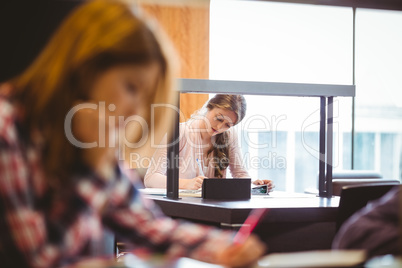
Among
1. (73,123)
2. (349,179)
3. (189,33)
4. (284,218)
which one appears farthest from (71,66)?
(189,33)

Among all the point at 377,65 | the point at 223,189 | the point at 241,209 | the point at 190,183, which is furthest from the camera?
the point at 377,65

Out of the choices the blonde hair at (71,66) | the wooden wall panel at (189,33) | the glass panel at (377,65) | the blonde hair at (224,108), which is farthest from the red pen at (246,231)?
the glass panel at (377,65)

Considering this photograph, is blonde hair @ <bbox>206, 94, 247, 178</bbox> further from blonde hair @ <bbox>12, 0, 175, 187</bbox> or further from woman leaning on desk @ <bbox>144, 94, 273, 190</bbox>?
blonde hair @ <bbox>12, 0, 175, 187</bbox>

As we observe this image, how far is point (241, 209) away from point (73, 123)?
1214 millimetres

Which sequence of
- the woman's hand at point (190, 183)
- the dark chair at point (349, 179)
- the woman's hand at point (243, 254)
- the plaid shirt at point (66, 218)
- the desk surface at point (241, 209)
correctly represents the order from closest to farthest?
1. the plaid shirt at point (66, 218)
2. the woman's hand at point (243, 254)
3. the desk surface at point (241, 209)
4. the woman's hand at point (190, 183)
5. the dark chair at point (349, 179)

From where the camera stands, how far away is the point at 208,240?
0.96 meters

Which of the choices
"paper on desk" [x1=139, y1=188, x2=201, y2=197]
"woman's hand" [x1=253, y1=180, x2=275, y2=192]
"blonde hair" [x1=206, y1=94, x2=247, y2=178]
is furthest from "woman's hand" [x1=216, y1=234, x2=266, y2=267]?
"woman's hand" [x1=253, y1=180, x2=275, y2=192]

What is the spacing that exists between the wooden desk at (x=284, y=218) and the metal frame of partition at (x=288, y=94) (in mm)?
149

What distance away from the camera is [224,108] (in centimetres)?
282

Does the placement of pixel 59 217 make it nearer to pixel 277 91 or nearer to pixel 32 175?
pixel 32 175

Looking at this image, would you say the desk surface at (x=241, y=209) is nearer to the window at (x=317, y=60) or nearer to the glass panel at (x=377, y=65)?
the window at (x=317, y=60)

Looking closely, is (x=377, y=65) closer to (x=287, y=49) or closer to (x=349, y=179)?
(x=287, y=49)

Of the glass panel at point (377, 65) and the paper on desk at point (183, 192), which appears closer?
the paper on desk at point (183, 192)

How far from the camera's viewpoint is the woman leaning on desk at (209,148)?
259cm
